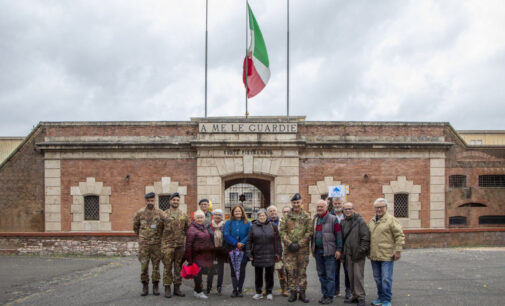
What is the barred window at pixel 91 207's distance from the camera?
54.3 feet

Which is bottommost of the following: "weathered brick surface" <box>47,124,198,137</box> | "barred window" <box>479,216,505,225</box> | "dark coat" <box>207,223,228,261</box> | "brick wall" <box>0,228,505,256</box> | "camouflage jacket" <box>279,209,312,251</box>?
"brick wall" <box>0,228,505,256</box>

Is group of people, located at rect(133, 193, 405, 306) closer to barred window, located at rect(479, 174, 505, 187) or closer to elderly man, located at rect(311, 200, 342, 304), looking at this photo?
elderly man, located at rect(311, 200, 342, 304)

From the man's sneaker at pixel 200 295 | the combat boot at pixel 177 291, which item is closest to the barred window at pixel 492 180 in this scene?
the man's sneaker at pixel 200 295

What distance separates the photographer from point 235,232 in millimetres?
7883

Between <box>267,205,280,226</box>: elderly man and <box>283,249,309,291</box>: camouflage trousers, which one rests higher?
<box>267,205,280,226</box>: elderly man

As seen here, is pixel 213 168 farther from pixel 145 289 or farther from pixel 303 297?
pixel 303 297

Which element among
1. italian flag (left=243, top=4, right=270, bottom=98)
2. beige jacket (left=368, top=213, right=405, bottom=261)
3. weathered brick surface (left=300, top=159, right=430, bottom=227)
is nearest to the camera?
beige jacket (left=368, top=213, right=405, bottom=261)

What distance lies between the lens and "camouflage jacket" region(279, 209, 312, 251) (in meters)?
7.49

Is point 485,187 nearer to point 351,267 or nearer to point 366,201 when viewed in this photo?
point 366,201

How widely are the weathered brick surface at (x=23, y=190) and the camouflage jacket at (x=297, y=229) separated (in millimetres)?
12681

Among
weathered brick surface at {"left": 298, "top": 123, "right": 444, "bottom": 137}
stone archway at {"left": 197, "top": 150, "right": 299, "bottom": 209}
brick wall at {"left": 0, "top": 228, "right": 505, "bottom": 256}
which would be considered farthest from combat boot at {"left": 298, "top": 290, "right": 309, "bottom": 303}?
weathered brick surface at {"left": 298, "top": 123, "right": 444, "bottom": 137}

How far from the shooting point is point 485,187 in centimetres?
1725

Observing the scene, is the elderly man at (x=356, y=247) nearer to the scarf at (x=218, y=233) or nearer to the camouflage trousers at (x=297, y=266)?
the camouflage trousers at (x=297, y=266)

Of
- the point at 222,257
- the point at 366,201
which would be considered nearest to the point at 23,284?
the point at 222,257
